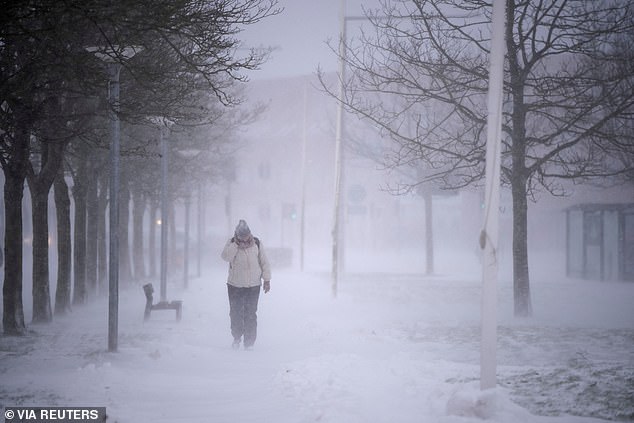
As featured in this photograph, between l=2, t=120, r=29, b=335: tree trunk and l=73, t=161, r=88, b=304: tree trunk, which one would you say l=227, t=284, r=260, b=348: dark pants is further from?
l=73, t=161, r=88, b=304: tree trunk

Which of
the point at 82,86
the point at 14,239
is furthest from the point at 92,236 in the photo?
the point at 82,86

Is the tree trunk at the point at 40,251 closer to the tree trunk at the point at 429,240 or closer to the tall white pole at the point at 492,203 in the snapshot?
the tall white pole at the point at 492,203

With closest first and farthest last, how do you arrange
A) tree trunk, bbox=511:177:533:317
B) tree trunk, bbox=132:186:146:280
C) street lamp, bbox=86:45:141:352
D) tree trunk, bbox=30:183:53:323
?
1. street lamp, bbox=86:45:141:352
2. tree trunk, bbox=30:183:53:323
3. tree trunk, bbox=511:177:533:317
4. tree trunk, bbox=132:186:146:280

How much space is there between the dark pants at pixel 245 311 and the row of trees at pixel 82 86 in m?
2.72

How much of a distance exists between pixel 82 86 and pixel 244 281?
355 centimetres

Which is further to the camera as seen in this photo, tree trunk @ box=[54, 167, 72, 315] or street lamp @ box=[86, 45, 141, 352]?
tree trunk @ box=[54, 167, 72, 315]

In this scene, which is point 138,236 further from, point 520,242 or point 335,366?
point 335,366

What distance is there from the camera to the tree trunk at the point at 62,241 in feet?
38.4

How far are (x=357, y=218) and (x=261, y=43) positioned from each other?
1576 inches

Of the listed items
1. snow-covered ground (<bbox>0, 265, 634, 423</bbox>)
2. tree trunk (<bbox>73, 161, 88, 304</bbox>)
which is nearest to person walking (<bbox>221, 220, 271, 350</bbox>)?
snow-covered ground (<bbox>0, 265, 634, 423</bbox>)

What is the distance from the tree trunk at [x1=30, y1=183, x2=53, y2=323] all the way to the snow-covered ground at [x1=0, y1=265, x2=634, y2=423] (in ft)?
1.29

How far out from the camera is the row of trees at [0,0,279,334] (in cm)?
590

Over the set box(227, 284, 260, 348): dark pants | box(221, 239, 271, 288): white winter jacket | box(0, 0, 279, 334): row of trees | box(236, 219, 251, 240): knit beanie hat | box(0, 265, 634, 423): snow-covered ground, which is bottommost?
box(0, 265, 634, 423): snow-covered ground

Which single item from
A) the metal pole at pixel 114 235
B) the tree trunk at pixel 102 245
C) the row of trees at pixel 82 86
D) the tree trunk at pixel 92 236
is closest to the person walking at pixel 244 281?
the metal pole at pixel 114 235
